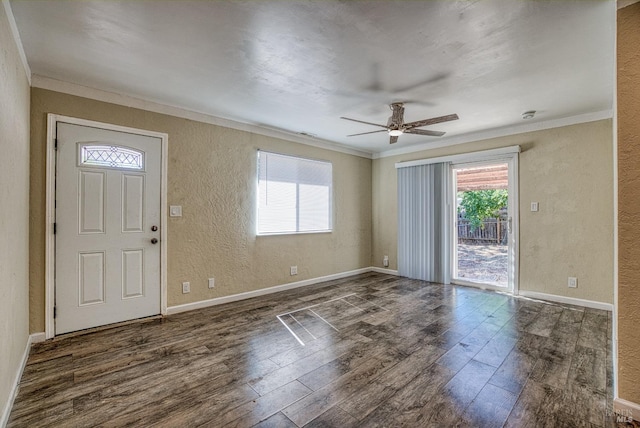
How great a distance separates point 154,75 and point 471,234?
4993 mm

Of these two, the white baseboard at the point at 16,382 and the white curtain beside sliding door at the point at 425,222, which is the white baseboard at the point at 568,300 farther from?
the white baseboard at the point at 16,382

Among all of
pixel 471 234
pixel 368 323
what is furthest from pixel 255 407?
pixel 471 234

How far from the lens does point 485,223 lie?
4.90 meters

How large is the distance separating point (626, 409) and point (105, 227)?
14.7 feet

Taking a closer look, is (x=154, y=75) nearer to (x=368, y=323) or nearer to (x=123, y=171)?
(x=123, y=171)

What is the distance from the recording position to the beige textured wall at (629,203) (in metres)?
1.76

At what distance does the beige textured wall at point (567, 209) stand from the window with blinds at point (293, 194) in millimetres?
2877

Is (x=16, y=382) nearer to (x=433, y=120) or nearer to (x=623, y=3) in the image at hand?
(x=433, y=120)

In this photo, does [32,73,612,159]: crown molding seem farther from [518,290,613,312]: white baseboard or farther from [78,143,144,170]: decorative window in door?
[518,290,613,312]: white baseboard

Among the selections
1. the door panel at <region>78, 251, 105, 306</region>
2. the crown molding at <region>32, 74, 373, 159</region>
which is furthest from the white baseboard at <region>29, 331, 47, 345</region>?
the crown molding at <region>32, 74, 373, 159</region>

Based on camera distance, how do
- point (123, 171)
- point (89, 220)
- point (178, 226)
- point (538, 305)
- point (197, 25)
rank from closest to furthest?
point (197, 25) < point (89, 220) < point (123, 171) < point (178, 226) < point (538, 305)

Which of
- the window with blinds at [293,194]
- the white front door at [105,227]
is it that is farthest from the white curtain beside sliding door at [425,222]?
the white front door at [105,227]

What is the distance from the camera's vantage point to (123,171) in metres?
3.30

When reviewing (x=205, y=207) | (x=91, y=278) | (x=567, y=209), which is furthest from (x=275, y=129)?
(x=567, y=209)
